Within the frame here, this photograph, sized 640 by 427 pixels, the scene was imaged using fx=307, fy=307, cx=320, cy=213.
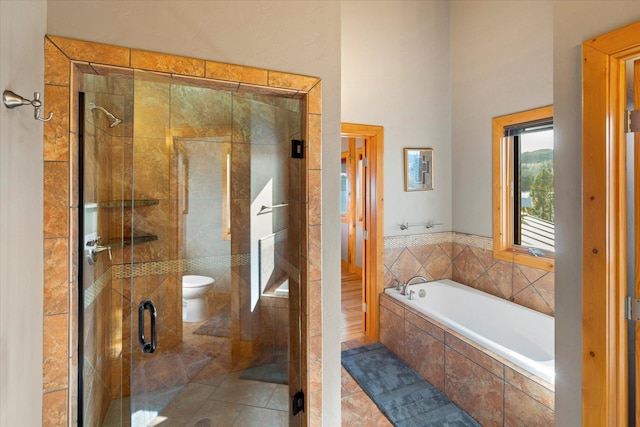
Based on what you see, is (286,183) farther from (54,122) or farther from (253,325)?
(54,122)

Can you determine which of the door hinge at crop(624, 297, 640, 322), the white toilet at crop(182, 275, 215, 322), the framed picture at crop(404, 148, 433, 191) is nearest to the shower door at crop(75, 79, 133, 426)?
the white toilet at crop(182, 275, 215, 322)

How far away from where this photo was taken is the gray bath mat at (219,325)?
1.67 metres

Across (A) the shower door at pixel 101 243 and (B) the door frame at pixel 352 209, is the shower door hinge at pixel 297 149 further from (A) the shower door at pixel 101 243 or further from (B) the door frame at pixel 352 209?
(B) the door frame at pixel 352 209

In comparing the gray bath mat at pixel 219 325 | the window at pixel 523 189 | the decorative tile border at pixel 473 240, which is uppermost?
the window at pixel 523 189

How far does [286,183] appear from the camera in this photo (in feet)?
5.75

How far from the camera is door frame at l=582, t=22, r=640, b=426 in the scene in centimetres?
113

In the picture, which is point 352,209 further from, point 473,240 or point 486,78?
point 486,78

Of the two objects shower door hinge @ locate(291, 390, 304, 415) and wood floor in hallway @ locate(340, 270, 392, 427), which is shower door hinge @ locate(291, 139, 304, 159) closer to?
shower door hinge @ locate(291, 390, 304, 415)

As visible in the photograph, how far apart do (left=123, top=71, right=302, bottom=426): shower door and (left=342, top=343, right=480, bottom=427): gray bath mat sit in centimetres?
88

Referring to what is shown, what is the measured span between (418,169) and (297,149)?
84.8 inches

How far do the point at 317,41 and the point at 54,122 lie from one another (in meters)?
1.22

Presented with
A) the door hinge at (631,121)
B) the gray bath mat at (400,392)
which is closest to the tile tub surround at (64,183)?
the door hinge at (631,121)

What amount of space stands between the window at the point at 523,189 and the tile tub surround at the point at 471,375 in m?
1.15

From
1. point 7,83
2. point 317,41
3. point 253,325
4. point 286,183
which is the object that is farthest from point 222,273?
point 317,41
